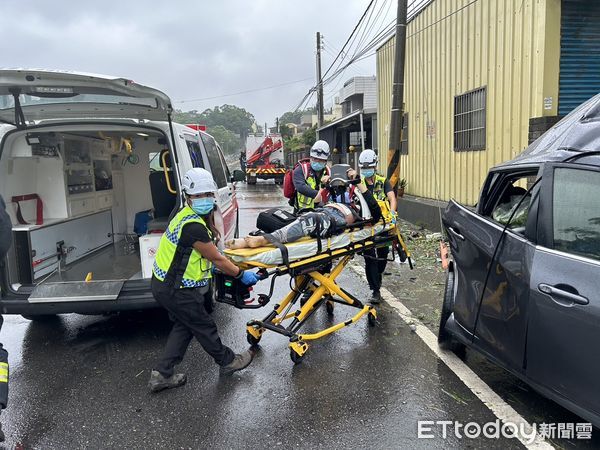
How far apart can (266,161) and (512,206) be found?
2525cm

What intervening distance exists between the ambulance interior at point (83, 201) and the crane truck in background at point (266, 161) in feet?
67.3

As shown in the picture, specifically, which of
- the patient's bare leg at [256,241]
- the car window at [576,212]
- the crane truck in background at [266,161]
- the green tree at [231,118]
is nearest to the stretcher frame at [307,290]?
the patient's bare leg at [256,241]

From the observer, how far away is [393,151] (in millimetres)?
8570

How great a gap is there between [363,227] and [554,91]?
14.6 ft

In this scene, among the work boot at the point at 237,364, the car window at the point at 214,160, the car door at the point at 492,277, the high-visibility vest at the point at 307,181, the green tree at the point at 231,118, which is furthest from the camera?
the green tree at the point at 231,118

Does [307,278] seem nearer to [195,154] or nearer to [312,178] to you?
[312,178]

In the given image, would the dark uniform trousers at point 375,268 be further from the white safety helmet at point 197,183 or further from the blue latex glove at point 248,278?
the white safety helmet at point 197,183

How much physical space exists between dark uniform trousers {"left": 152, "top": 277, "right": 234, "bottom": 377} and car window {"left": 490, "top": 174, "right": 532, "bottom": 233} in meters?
2.20

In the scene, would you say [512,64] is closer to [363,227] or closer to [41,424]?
[363,227]

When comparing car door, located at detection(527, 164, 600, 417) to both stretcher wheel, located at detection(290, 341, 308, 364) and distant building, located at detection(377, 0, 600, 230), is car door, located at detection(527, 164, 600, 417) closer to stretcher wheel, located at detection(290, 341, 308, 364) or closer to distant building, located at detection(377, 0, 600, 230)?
stretcher wheel, located at detection(290, 341, 308, 364)

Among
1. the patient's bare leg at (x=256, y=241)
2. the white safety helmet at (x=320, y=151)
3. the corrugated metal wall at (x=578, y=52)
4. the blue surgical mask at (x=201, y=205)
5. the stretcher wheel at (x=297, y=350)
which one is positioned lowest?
the stretcher wheel at (x=297, y=350)

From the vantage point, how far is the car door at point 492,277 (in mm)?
2764

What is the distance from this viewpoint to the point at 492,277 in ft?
10.0

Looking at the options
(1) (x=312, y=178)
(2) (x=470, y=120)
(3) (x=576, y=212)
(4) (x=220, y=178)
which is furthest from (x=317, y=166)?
(2) (x=470, y=120)
